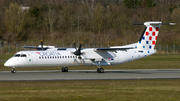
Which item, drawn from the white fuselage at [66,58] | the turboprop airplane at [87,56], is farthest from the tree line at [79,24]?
the white fuselage at [66,58]

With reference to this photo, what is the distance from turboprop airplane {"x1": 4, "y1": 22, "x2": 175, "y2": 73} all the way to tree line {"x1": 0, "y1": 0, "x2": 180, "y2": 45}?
3675cm

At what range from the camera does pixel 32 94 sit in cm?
1534

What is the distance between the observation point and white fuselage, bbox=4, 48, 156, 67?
2721 centimetres

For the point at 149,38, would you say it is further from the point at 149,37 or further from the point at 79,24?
the point at 79,24

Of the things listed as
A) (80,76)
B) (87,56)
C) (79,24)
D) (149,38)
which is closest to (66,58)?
(87,56)

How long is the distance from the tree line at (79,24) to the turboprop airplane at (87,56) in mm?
36751

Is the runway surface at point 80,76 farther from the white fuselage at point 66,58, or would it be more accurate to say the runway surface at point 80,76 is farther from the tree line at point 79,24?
the tree line at point 79,24

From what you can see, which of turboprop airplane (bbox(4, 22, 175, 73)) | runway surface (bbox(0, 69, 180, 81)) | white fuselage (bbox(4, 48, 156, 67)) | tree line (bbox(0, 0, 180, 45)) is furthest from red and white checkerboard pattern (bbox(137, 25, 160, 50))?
tree line (bbox(0, 0, 180, 45))

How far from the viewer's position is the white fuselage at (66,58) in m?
27.2

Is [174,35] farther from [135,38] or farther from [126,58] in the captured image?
[126,58]

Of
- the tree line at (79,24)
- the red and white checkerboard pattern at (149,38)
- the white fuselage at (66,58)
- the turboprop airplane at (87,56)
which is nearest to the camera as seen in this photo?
the white fuselage at (66,58)

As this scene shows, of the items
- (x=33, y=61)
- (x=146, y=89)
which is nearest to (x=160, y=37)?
(x=33, y=61)

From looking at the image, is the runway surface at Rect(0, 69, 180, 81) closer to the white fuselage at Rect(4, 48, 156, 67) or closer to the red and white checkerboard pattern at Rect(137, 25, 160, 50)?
the white fuselage at Rect(4, 48, 156, 67)

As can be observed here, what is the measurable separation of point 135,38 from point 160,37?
648 cm
